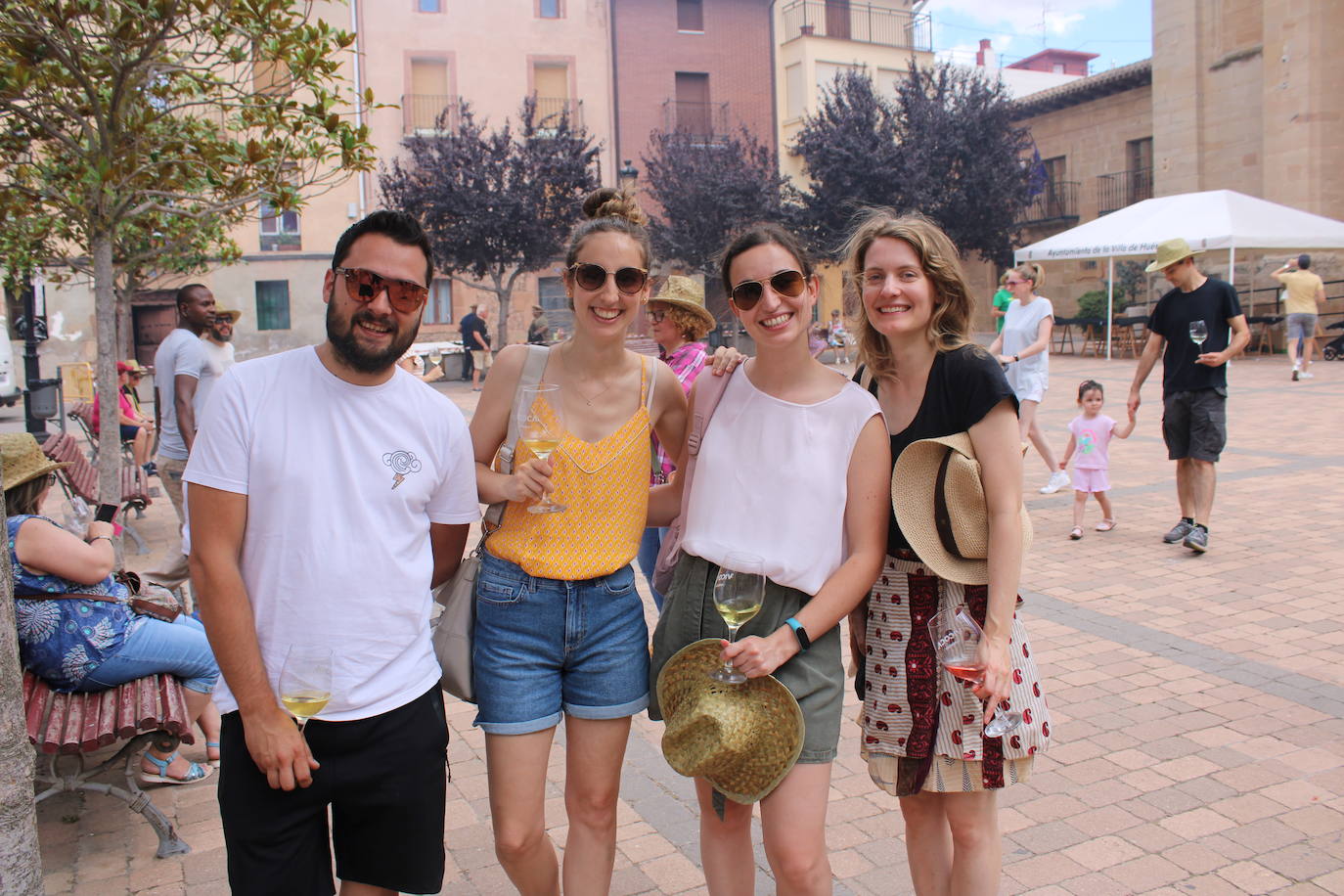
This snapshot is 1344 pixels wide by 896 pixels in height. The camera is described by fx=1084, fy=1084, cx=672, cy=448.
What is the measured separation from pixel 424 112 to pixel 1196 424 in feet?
99.2

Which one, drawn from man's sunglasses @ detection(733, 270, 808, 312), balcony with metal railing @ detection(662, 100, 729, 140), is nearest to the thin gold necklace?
man's sunglasses @ detection(733, 270, 808, 312)

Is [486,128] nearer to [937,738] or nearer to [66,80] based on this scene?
[66,80]

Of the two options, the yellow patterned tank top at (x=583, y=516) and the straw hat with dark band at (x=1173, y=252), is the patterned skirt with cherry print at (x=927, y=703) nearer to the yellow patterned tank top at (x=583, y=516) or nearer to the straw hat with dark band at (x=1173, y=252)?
the yellow patterned tank top at (x=583, y=516)

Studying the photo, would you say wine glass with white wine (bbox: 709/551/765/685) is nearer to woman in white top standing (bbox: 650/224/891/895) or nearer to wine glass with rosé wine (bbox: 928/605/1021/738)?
woman in white top standing (bbox: 650/224/891/895)

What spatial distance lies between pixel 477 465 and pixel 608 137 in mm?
34145

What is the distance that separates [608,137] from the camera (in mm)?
35344

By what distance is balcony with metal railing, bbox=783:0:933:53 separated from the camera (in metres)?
37.4

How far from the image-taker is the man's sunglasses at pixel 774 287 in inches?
102

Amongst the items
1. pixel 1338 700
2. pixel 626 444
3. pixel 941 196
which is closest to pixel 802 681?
pixel 626 444

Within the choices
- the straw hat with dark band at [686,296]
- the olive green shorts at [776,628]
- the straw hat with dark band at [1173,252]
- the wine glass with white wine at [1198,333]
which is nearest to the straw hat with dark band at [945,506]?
the olive green shorts at [776,628]

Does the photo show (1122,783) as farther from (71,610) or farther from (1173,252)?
(1173,252)

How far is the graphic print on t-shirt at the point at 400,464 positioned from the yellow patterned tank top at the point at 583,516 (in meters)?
0.39

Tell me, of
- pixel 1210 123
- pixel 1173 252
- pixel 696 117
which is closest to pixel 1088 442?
pixel 1173 252

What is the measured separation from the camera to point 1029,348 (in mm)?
9195
